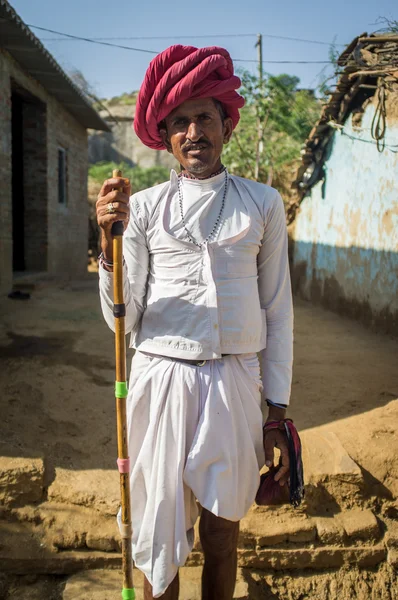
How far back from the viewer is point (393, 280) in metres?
5.89

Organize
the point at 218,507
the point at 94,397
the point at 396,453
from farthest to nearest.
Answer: the point at 94,397, the point at 396,453, the point at 218,507

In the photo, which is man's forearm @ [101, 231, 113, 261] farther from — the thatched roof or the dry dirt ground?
the thatched roof

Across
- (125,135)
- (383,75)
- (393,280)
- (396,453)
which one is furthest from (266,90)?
(125,135)

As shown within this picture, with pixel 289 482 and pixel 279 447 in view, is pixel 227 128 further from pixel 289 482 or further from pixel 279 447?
pixel 289 482

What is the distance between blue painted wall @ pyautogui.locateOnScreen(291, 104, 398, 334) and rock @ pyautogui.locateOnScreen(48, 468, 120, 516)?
3930 millimetres

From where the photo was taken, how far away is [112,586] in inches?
100.0

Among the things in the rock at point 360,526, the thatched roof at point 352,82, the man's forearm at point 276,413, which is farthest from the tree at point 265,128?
the man's forearm at point 276,413

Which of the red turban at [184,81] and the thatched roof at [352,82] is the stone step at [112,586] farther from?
the thatched roof at [352,82]

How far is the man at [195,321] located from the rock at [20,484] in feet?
4.22

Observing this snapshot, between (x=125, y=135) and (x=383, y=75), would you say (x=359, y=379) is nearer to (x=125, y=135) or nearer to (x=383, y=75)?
(x=383, y=75)

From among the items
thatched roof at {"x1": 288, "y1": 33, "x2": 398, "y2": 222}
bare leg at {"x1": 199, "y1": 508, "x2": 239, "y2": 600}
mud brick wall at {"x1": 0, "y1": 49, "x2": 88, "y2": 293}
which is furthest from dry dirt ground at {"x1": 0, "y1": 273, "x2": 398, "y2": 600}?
mud brick wall at {"x1": 0, "y1": 49, "x2": 88, "y2": 293}

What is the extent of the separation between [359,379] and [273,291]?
3073mm

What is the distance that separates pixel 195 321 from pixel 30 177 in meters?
9.06

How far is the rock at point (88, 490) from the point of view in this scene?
2.83 meters
